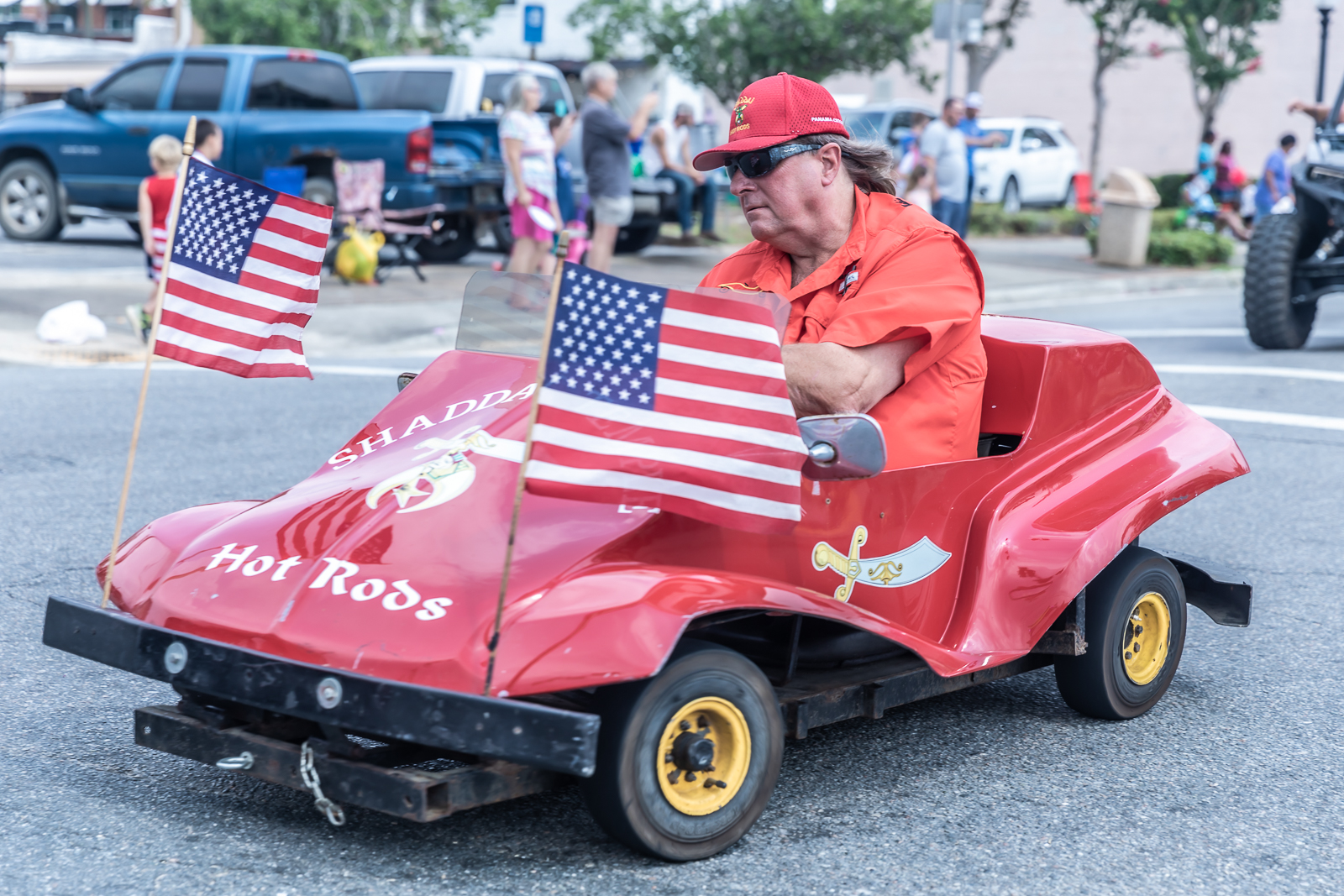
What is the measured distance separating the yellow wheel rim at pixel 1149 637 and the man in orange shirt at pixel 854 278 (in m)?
0.79

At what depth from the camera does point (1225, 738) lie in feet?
13.0

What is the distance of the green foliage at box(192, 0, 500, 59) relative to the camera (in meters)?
35.7

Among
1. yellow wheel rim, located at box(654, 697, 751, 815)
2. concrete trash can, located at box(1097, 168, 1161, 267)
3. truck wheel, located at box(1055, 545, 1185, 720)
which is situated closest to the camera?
yellow wheel rim, located at box(654, 697, 751, 815)

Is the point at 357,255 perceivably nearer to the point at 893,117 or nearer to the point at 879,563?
the point at 879,563

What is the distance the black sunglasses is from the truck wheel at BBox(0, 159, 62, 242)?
1409 centimetres

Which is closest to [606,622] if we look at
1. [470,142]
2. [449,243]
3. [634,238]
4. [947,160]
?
[470,142]

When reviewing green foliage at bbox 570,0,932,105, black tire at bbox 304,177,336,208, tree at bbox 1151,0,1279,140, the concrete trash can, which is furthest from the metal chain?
tree at bbox 1151,0,1279,140

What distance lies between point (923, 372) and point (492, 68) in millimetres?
14241

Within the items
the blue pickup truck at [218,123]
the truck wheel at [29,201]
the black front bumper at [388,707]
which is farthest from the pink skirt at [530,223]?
the black front bumper at [388,707]

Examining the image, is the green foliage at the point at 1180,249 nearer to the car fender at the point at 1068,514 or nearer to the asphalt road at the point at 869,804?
the asphalt road at the point at 869,804

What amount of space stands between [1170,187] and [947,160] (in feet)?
61.6

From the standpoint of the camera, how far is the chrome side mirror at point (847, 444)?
308 centimetres

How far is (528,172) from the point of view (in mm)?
12148

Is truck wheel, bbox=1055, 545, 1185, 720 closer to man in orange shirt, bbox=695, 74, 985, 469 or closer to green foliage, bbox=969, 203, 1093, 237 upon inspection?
man in orange shirt, bbox=695, 74, 985, 469
